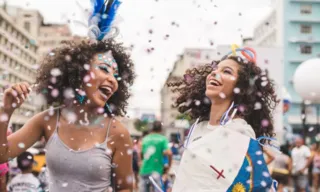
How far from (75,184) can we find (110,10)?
108 centimetres

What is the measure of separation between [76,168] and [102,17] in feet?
3.12

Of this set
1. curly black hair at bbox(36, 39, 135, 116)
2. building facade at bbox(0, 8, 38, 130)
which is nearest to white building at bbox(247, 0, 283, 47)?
building facade at bbox(0, 8, 38, 130)

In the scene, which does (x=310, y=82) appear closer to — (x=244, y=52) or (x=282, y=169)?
(x=282, y=169)

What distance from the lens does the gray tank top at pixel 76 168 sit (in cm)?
314

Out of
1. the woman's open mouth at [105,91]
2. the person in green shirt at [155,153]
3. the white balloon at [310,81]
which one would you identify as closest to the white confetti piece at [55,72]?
the woman's open mouth at [105,91]

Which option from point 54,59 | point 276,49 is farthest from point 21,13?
point 54,59

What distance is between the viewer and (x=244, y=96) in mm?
3510

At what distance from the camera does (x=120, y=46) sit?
3676mm

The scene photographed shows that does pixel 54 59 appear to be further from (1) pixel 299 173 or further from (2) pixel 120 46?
(1) pixel 299 173

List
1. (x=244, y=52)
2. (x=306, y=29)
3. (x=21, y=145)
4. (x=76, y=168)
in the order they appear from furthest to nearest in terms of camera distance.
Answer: (x=306, y=29), (x=244, y=52), (x=21, y=145), (x=76, y=168)

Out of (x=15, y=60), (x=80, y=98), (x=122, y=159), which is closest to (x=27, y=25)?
(x=15, y=60)

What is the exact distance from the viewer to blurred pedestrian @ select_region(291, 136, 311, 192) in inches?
436

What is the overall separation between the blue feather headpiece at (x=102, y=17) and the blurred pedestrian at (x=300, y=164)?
813 cm

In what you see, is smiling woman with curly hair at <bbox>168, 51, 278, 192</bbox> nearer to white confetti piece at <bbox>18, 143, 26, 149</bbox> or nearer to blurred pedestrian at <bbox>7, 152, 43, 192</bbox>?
white confetti piece at <bbox>18, 143, 26, 149</bbox>
